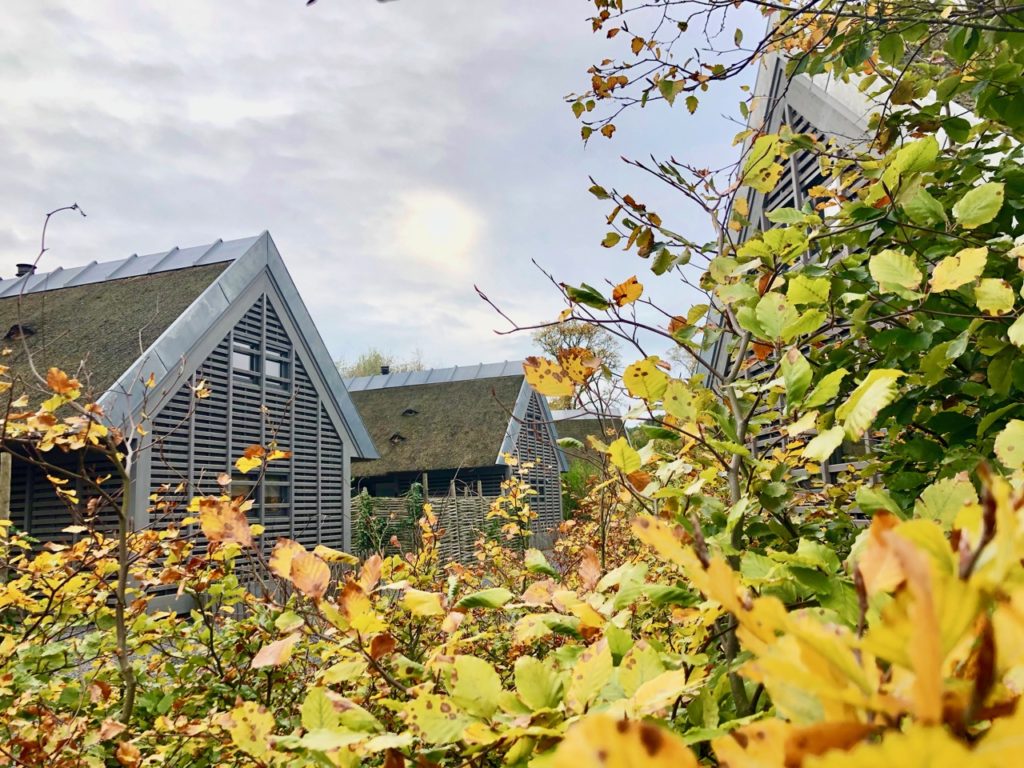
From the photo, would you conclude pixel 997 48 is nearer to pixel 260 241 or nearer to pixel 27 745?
pixel 27 745

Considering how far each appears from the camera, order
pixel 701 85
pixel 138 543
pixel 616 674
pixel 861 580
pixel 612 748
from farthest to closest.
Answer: pixel 138 543
pixel 701 85
pixel 616 674
pixel 861 580
pixel 612 748

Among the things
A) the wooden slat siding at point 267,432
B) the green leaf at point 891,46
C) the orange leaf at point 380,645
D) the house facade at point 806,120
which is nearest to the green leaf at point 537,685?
the orange leaf at point 380,645

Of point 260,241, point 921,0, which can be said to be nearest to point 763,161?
point 921,0

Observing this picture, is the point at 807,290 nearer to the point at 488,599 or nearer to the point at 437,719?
the point at 488,599

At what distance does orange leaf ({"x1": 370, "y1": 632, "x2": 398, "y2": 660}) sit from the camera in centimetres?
97

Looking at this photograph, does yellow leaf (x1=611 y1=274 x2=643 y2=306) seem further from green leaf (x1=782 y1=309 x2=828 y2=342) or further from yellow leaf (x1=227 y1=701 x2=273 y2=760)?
yellow leaf (x1=227 y1=701 x2=273 y2=760)

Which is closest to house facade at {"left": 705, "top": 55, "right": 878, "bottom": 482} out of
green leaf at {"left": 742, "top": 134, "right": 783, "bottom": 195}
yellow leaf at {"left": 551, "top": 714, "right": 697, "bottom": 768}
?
green leaf at {"left": 742, "top": 134, "right": 783, "bottom": 195}

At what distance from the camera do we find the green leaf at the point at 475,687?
73cm

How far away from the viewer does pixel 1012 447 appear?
31.3 inches

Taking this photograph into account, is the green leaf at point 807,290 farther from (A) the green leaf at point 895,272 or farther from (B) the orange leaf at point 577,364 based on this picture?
(B) the orange leaf at point 577,364

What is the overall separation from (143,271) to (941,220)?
14168 mm

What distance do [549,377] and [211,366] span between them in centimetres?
1072

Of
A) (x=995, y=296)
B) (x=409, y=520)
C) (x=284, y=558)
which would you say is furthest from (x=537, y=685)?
(x=409, y=520)

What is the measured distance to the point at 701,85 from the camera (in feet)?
7.52
